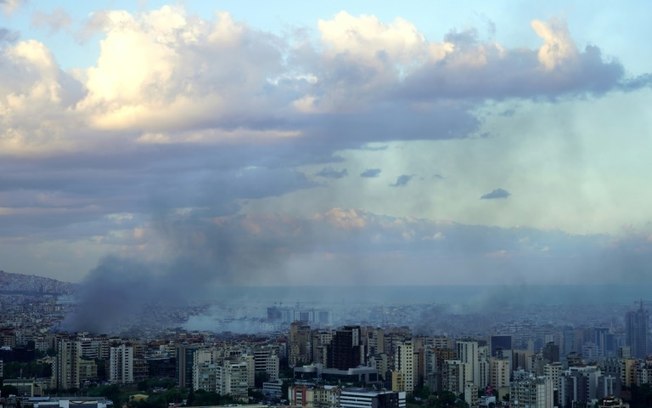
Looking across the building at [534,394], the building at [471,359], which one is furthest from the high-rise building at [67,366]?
the building at [534,394]

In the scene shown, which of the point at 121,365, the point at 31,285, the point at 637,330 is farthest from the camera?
the point at 31,285

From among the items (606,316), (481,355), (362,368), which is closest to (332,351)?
(362,368)

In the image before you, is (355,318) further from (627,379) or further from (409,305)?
(627,379)

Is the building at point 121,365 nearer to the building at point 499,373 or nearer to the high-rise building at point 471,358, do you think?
the high-rise building at point 471,358

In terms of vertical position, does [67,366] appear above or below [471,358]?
below

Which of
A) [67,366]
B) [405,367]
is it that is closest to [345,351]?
→ [405,367]

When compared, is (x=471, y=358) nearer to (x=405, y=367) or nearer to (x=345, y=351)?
(x=405, y=367)
